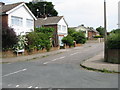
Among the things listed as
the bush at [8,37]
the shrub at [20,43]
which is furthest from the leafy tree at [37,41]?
the bush at [8,37]

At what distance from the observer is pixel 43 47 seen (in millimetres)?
29203

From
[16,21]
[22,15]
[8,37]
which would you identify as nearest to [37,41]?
[16,21]

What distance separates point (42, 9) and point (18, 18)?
34.5 meters

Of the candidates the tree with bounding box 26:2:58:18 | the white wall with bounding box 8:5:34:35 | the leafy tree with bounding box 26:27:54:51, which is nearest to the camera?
the leafy tree with bounding box 26:27:54:51

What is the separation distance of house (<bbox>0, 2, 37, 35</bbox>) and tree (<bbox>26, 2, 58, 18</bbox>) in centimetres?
2975

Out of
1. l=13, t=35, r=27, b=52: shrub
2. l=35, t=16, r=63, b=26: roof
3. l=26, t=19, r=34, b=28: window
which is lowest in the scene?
l=13, t=35, r=27, b=52: shrub

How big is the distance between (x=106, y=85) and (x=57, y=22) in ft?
113

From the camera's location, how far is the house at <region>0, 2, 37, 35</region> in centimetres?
2642

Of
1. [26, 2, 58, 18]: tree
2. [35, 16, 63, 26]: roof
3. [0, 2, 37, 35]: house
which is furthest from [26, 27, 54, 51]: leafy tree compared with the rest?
[26, 2, 58, 18]: tree

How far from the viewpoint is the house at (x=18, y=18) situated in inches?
1040

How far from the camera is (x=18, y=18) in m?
28.9

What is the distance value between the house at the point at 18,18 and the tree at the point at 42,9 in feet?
97.6

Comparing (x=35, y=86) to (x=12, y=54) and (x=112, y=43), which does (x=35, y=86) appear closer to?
(x=112, y=43)

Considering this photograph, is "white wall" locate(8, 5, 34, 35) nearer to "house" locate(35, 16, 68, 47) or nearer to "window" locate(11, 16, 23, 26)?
"window" locate(11, 16, 23, 26)
